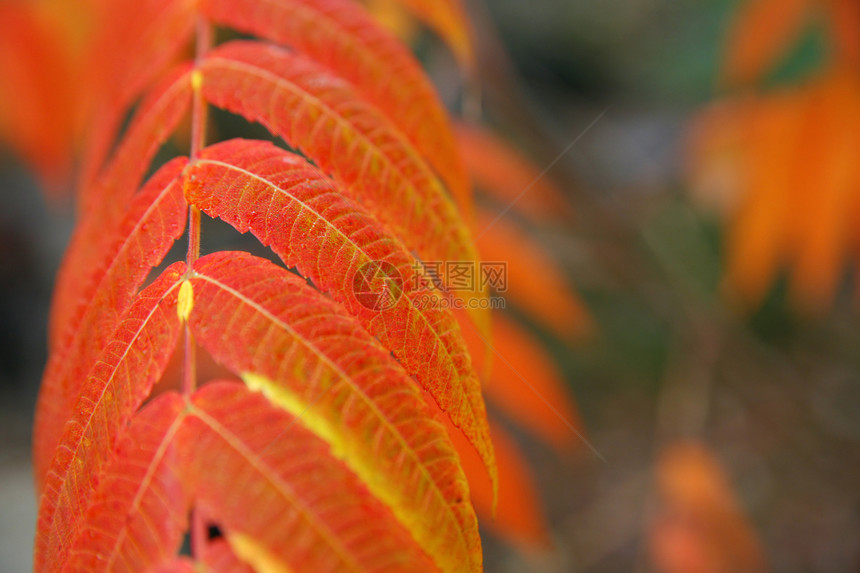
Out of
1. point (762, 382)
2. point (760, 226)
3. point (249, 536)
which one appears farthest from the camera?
point (762, 382)

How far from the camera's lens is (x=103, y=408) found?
13.4 inches

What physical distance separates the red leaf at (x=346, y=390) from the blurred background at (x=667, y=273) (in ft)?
1.34

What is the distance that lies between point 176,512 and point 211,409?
0.19 ft

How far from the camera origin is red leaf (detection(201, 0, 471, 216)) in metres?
0.51

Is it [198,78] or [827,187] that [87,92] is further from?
[827,187]

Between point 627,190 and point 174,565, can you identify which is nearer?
point 174,565

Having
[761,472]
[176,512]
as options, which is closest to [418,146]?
[176,512]

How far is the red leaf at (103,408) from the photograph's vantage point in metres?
0.33

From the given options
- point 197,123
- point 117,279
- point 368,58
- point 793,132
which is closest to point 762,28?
point 793,132

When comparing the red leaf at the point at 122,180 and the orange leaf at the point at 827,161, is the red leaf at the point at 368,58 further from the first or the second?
the orange leaf at the point at 827,161

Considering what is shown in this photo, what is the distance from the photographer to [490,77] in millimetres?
1181

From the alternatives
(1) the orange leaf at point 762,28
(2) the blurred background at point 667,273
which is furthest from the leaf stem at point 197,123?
(1) the orange leaf at point 762,28
